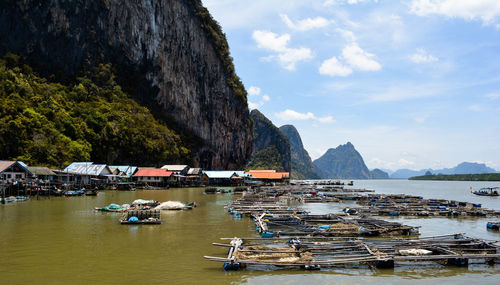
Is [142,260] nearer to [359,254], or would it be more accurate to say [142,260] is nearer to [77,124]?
[359,254]

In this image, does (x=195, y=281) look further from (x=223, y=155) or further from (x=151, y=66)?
(x=223, y=155)

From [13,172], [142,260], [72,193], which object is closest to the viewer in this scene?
[142,260]

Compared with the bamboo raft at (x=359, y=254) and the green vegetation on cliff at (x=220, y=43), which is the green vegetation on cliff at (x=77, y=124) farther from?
the bamboo raft at (x=359, y=254)

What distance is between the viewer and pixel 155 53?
4126 inches

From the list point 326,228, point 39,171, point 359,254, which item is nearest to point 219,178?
point 39,171

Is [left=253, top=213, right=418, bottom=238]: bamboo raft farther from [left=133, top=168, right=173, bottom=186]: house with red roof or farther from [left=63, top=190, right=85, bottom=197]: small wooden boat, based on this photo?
[left=133, top=168, right=173, bottom=186]: house with red roof

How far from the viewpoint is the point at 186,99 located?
381ft

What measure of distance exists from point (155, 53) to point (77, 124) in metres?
40.5

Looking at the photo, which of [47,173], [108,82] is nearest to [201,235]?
[47,173]

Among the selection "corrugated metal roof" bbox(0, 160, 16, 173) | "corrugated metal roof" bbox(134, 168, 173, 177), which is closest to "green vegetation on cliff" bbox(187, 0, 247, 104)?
"corrugated metal roof" bbox(134, 168, 173, 177)

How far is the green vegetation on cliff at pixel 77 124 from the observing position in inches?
2333

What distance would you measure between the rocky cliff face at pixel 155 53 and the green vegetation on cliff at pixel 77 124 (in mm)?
6015

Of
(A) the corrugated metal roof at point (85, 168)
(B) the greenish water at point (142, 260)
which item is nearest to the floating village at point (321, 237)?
(B) the greenish water at point (142, 260)

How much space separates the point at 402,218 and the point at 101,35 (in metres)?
94.0
